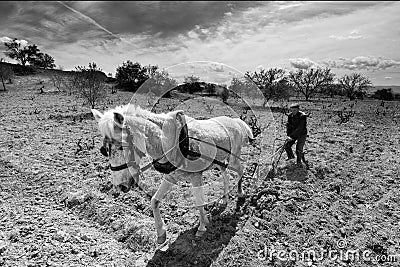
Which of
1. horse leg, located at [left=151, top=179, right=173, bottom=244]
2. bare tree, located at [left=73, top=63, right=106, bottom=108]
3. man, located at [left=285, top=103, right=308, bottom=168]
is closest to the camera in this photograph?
horse leg, located at [left=151, top=179, right=173, bottom=244]

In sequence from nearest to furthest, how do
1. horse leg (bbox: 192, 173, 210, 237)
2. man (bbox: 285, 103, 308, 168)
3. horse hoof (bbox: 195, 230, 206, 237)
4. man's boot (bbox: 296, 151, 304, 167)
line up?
horse leg (bbox: 192, 173, 210, 237), horse hoof (bbox: 195, 230, 206, 237), man (bbox: 285, 103, 308, 168), man's boot (bbox: 296, 151, 304, 167)

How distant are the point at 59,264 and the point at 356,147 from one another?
11953 mm

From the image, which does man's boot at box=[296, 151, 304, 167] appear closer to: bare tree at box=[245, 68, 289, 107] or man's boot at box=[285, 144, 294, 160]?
man's boot at box=[285, 144, 294, 160]

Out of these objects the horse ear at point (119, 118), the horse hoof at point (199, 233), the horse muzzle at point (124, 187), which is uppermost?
the horse ear at point (119, 118)

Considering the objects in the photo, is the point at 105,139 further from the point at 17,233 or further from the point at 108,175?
the point at 108,175

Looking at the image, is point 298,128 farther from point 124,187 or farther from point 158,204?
point 124,187

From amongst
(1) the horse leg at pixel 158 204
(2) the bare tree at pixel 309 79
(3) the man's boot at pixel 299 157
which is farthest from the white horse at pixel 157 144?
(2) the bare tree at pixel 309 79

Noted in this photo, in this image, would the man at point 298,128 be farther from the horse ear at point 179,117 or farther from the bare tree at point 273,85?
the bare tree at point 273,85

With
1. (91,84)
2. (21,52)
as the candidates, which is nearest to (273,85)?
(91,84)

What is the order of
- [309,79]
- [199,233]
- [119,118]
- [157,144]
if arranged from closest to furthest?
1. [119,118]
2. [157,144]
3. [199,233]
4. [309,79]

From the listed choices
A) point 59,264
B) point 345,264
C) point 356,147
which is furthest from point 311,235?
point 356,147

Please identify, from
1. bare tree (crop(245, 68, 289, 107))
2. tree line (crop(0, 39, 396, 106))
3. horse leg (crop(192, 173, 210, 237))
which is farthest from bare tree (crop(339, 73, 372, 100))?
horse leg (crop(192, 173, 210, 237))

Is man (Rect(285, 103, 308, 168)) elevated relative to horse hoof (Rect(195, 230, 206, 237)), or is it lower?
elevated

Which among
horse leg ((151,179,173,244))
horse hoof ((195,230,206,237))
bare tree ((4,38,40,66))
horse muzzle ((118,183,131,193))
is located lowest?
horse hoof ((195,230,206,237))
